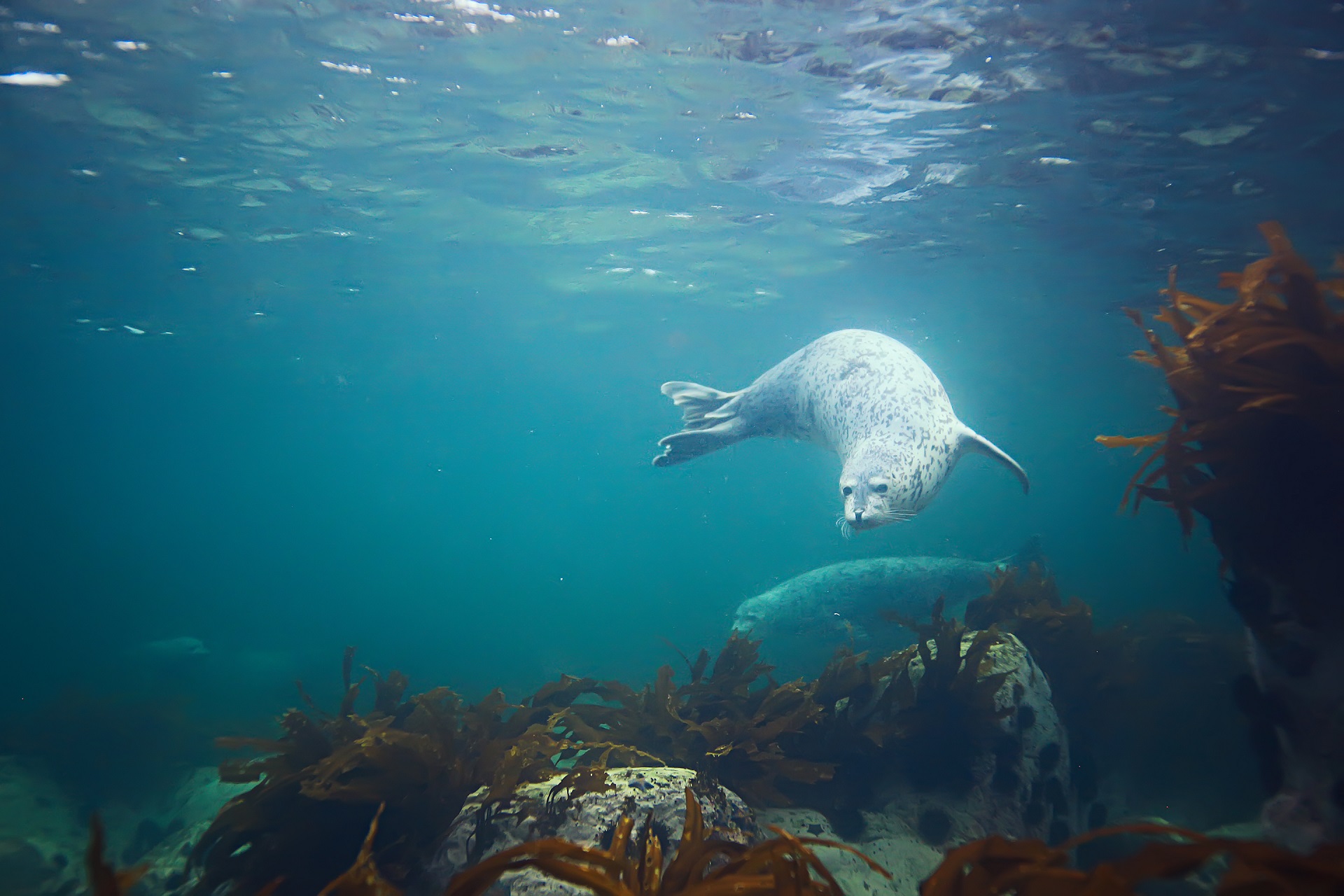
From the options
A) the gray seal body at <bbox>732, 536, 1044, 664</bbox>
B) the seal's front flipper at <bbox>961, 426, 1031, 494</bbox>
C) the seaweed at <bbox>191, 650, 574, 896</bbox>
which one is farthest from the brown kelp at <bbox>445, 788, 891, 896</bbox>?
the gray seal body at <bbox>732, 536, 1044, 664</bbox>

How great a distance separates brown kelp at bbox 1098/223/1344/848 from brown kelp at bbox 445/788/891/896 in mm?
1644

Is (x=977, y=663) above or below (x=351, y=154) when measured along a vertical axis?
below

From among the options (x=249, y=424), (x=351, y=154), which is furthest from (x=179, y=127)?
(x=249, y=424)

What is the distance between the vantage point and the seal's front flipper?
4.80m

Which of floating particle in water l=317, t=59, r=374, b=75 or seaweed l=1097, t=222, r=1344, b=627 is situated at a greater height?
floating particle in water l=317, t=59, r=374, b=75

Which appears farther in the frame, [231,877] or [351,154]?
[351,154]

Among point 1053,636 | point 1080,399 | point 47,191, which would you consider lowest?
point 1080,399

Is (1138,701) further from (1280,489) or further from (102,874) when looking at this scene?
(102,874)

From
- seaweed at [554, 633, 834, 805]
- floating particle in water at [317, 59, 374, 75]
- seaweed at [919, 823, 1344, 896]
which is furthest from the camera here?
floating particle in water at [317, 59, 374, 75]

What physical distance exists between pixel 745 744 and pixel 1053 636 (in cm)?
323

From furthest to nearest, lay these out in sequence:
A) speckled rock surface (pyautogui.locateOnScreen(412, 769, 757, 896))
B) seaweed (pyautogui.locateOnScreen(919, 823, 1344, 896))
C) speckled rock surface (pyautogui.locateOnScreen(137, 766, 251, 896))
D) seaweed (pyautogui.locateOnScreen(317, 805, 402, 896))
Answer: speckled rock surface (pyautogui.locateOnScreen(137, 766, 251, 896)), speckled rock surface (pyautogui.locateOnScreen(412, 769, 757, 896)), seaweed (pyautogui.locateOnScreen(317, 805, 402, 896)), seaweed (pyautogui.locateOnScreen(919, 823, 1344, 896))

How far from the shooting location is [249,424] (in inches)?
1828

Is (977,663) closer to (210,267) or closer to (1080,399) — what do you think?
(210,267)

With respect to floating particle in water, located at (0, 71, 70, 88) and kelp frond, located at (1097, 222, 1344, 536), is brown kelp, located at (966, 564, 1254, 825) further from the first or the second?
floating particle in water, located at (0, 71, 70, 88)
